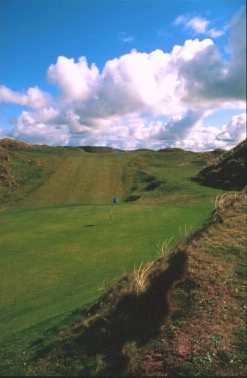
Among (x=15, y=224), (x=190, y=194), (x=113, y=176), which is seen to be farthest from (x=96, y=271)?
(x=113, y=176)

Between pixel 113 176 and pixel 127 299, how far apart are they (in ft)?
171

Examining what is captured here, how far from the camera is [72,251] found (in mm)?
20141

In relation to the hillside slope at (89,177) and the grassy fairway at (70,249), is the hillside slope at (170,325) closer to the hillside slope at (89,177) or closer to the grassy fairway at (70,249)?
the grassy fairway at (70,249)

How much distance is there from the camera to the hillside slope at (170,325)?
717cm

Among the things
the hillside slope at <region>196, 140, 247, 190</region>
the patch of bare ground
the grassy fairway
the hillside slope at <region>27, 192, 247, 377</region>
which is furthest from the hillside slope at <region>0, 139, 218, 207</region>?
the hillside slope at <region>27, 192, 247, 377</region>

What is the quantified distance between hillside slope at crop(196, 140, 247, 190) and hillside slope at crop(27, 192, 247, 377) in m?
36.2

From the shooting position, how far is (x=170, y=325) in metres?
7.86

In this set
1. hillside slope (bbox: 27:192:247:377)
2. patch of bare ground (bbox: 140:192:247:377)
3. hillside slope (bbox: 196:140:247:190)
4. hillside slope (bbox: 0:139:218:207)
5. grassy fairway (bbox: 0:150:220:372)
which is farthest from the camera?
hillside slope (bbox: 0:139:218:207)

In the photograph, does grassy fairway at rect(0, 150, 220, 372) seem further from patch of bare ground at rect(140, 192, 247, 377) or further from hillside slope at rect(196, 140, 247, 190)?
patch of bare ground at rect(140, 192, 247, 377)

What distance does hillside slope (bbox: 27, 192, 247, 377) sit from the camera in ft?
23.5

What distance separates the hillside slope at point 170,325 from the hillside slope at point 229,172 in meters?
36.2

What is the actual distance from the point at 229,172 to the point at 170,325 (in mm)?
42142

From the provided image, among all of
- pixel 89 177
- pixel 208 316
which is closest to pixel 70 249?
pixel 208 316

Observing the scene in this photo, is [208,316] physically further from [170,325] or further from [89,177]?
[89,177]
